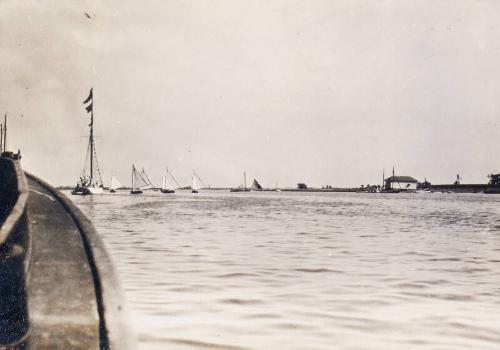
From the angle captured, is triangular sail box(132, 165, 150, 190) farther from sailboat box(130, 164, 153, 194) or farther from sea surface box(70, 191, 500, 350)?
sea surface box(70, 191, 500, 350)

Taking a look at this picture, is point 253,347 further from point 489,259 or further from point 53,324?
point 489,259

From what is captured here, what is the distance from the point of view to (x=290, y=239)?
19.8 m

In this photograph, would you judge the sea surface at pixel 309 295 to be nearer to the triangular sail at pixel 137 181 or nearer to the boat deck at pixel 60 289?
the boat deck at pixel 60 289

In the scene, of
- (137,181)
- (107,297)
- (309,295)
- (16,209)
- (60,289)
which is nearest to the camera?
(107,297)

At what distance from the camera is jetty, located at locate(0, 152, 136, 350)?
3.68 m

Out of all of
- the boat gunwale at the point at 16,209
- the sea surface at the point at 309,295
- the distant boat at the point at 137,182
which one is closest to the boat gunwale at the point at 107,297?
the sea surface at the point at 309,295

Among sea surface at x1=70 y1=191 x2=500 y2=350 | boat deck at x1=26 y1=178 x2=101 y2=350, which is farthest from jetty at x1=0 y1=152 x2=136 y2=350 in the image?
sea surface at x1=70 y1=191 x2=500 y2=350

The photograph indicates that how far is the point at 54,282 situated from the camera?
425 cm

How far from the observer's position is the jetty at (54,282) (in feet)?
12.1

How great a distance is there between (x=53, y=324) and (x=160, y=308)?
11.6 ft

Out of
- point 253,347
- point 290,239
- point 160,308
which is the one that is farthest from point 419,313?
point 290,239

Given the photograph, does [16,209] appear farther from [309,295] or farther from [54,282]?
[309,295]

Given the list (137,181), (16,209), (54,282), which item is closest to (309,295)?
(54,282)

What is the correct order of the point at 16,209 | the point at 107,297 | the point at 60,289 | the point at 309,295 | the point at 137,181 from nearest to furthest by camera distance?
the point at 107,297 < the point at 16,209 < the point at 60,289 < the point at 309,295 < the point at 137,181
